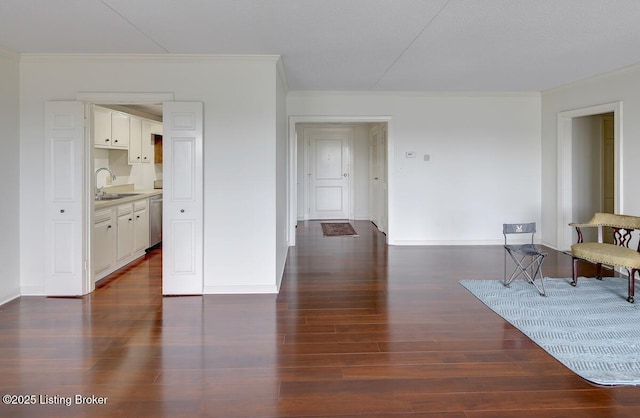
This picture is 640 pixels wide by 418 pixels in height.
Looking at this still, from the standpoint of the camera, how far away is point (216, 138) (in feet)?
13.6

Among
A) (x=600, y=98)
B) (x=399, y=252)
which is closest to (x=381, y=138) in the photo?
(x=399, y=252)

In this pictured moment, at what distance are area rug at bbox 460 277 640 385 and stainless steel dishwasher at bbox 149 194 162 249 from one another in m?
4.54

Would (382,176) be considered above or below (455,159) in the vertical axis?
below

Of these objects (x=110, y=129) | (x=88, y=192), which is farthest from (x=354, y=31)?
(x=110, y=129)

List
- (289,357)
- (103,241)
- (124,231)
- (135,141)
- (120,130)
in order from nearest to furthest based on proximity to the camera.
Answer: (289,357) → (103,241) → (124,231) → (120,130) → (135,141)

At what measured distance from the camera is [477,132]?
6719 millimetres

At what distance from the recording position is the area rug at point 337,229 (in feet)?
26.2

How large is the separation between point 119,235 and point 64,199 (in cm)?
114

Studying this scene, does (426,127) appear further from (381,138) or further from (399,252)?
(399,252)

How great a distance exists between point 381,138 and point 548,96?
286cm

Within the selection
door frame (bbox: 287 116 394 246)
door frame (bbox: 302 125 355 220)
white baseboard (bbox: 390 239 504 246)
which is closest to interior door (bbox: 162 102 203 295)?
door frame (bbox: 287 116 394 246)

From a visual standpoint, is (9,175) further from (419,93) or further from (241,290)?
(419,93)

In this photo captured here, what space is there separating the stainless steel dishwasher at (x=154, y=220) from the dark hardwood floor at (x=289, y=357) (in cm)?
193

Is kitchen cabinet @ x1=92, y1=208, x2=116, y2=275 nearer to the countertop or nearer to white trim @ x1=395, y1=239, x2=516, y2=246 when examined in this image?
the countertop
